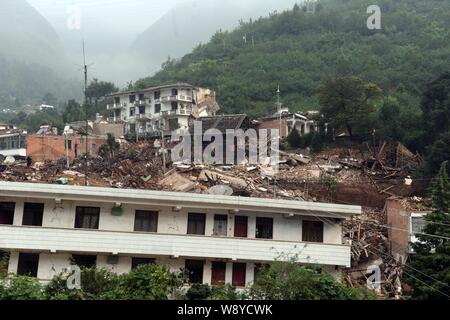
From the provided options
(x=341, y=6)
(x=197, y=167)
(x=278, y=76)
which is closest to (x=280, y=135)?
(x=197, y=167)

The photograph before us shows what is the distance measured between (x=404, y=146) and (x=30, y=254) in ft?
97.8

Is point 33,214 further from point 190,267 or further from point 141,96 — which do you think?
point 141,96

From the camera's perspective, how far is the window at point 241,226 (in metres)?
20.8

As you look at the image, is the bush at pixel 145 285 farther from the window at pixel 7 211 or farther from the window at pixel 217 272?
the window at pixel 7 211

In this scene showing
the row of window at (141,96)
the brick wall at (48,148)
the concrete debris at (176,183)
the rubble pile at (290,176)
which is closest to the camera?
the rubble pile at (290,176)

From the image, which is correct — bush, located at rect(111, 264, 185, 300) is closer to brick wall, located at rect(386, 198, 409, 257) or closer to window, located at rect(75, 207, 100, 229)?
window, located at rect(75, 207, 100, 229)

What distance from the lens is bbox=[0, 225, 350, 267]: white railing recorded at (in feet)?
62.5

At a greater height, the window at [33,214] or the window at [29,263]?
the window at [33,214]

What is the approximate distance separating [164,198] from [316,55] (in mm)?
69422

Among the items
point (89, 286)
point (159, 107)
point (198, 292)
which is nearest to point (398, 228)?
point (198, 292)

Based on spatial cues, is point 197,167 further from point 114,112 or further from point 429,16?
point 429,16

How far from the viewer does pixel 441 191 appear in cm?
2166

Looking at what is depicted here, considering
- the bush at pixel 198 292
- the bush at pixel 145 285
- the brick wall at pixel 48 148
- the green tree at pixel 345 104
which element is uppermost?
the green tree at pixel 345 104

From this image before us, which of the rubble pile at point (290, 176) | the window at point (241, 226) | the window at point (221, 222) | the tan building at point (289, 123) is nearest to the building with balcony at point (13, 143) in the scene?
the rubble pile at point (290, 176)
